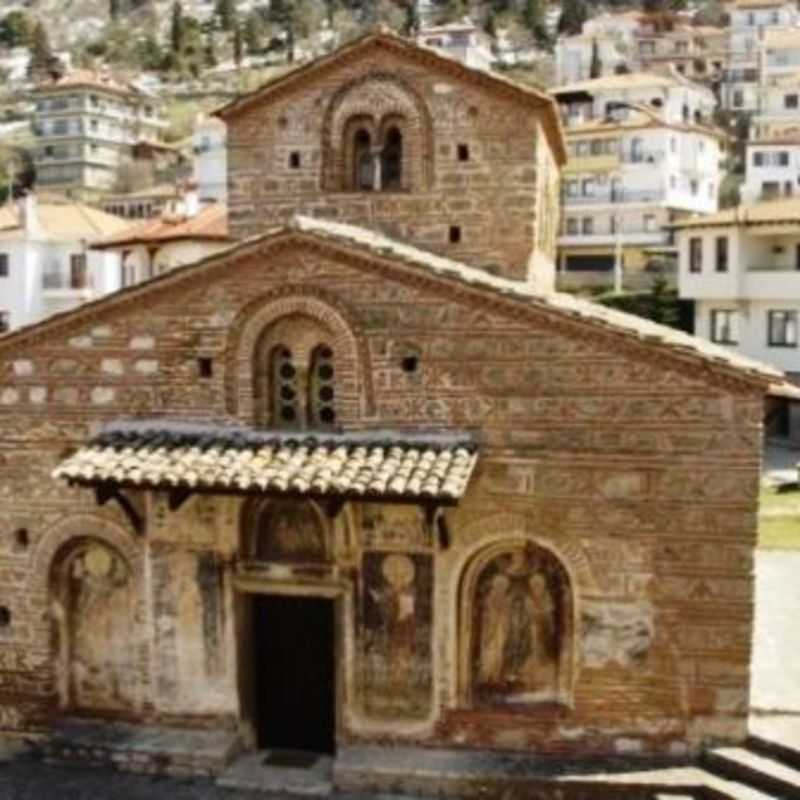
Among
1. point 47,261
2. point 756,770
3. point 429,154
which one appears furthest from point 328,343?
point 47,261

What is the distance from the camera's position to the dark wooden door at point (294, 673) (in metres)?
13.6

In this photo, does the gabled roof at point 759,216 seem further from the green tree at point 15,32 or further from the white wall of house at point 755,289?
the green tree at point 15,32

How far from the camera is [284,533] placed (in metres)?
13.2

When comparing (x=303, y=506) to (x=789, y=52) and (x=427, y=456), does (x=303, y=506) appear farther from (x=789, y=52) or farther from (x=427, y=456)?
(x=789, y=52)

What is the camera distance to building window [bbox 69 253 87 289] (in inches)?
2156

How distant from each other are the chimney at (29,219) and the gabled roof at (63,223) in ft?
0.68

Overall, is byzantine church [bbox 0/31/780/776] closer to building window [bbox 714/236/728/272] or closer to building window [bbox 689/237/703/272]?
building window [bbox 714/236/728/272]

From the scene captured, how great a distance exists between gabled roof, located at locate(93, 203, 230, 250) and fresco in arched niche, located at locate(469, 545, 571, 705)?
29288 mm

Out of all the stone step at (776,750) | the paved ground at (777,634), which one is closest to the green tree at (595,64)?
the paved ground at (777,634)

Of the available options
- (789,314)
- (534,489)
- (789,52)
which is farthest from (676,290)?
(789,52)

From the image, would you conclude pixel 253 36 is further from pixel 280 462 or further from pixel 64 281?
pixel 280 462

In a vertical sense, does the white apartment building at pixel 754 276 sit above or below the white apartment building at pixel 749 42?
below

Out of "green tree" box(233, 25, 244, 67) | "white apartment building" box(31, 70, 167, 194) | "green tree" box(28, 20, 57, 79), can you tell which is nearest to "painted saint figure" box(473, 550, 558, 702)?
"white apartment building" box(31, 70, 167, 194)

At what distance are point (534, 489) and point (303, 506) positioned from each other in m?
2.49
